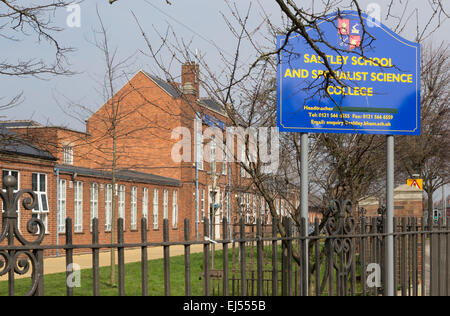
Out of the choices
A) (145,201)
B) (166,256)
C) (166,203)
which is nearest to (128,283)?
(166,256)

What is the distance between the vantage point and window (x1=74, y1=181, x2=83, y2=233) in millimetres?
32281

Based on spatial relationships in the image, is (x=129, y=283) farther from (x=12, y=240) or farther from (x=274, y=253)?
(x=12, y=240)

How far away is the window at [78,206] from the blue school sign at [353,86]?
2636 centimetres

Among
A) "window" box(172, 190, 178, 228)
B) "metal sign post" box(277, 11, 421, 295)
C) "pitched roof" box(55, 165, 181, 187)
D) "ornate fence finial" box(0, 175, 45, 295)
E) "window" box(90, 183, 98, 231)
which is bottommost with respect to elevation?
"window" box(172, 190, 178, 228)

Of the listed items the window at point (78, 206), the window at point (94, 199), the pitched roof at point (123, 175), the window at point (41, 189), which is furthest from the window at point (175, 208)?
the window at point (41, 189)

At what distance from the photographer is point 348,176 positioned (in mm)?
10664

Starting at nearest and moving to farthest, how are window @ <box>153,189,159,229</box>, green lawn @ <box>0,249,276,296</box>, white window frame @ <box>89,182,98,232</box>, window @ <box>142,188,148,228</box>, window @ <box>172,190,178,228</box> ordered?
green lawn @ <box>0,249,276,296</box> < white window frame @ <box>89,182,98,232</box> < window @ <box>142,188,148,228</box> < window @ <box>153,189,159,229</box> < window @ <box>172,190,178,228</box>

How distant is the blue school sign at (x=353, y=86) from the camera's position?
7102 millimetres

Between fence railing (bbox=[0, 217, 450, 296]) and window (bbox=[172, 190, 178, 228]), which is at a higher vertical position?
fence railing (bbox=[0, 217, 450, 296])

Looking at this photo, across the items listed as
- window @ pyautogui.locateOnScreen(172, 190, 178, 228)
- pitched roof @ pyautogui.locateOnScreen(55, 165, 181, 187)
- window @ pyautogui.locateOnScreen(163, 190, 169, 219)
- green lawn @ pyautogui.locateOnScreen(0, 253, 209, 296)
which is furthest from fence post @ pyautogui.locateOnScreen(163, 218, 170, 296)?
window @ pyautogui.locateOnScreen(172, 190, 178, 228)

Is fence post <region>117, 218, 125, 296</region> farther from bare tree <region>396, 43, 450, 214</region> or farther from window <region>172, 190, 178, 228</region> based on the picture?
window <region>172, 190, 178, 228</region>

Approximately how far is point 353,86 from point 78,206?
88.4 feet

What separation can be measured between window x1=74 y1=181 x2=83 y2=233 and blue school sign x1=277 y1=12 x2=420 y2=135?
26356 mm
